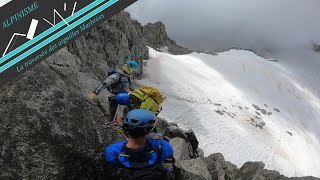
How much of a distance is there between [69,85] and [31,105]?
1644mm

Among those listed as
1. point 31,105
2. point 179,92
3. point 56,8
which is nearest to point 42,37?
point 56,8

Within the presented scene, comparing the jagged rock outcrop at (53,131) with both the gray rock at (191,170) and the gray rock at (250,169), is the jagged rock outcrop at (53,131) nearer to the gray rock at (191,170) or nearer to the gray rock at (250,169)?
the gray rock at (191,170)

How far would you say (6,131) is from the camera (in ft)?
23.6

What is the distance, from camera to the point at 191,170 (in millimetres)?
9508

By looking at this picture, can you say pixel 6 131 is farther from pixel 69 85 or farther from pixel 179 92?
pixel 179 92

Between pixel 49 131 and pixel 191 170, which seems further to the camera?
pixel 191 170

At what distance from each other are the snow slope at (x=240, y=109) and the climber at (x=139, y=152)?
108ft

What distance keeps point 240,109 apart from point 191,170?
54100 millimetres

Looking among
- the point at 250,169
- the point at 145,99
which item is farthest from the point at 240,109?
the point at 145,99

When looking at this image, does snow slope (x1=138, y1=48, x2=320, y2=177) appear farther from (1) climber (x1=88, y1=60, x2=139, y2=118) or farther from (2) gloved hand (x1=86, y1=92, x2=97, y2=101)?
(2) gloved hand (x1=86, y1=92, x2=97, y2=101)

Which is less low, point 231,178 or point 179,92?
point 231,178

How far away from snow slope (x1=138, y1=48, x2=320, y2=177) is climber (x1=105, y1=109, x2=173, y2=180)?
3282 cm

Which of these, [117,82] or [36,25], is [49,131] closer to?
[117,82]

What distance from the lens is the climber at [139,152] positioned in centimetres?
601
